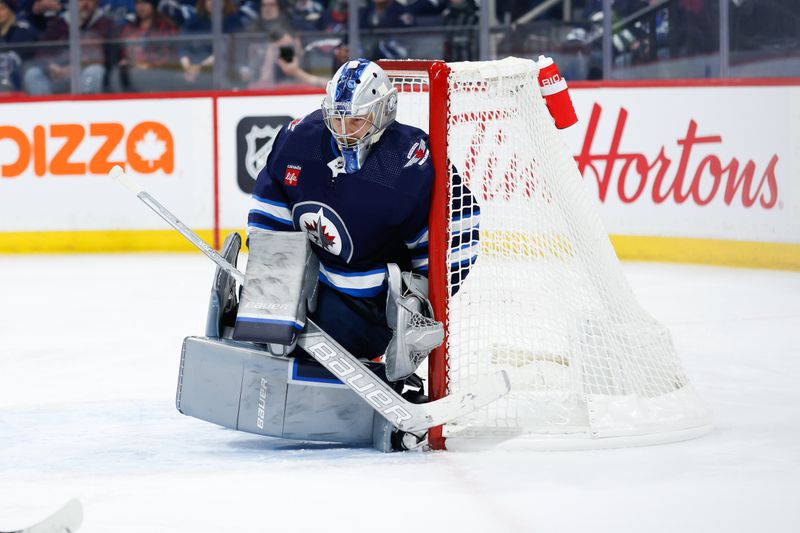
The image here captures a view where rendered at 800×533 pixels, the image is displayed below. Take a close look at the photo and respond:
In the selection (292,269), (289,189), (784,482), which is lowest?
(784,482)

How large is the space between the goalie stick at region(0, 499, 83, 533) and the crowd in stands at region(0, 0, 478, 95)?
207 inches

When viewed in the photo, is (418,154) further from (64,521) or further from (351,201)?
(64,521)

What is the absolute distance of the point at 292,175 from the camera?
116 inches

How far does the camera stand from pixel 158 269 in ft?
21.1

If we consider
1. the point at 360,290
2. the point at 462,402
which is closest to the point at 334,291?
the point at 360,290

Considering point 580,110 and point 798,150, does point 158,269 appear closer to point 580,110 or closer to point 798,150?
point 580,110

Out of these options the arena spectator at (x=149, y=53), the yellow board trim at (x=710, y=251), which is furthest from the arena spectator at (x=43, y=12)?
the yellow board trim at (x=710, y=251)

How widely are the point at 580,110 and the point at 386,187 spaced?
13.1ft

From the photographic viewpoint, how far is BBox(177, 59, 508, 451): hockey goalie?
2.80 meters

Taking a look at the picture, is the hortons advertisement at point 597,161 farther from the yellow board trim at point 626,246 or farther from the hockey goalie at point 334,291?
the hockey goalie at point 334,291

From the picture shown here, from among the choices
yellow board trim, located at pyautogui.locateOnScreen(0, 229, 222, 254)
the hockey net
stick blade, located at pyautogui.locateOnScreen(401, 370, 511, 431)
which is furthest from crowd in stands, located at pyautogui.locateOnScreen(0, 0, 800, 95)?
stick blade, located at pyautogui.locateOnScreen(401, 370, 511, 431)

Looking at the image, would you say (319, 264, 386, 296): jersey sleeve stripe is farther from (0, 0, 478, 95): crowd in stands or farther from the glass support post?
the glass support post

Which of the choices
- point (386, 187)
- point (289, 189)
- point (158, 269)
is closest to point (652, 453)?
point (386, 187)

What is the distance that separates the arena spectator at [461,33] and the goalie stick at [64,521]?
526cm
